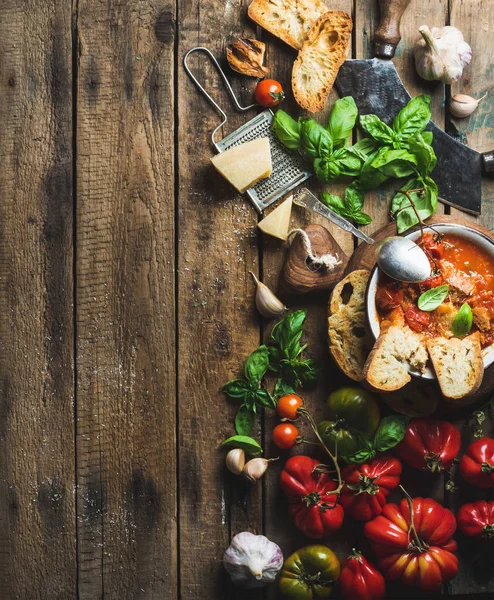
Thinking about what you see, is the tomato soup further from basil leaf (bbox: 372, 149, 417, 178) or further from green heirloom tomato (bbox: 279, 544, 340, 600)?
green heirloom tomato (bbox: 279, 544, 340, 600)

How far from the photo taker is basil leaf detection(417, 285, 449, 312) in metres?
2.12

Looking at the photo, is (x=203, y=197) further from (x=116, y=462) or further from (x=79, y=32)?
(x=116, y=462)

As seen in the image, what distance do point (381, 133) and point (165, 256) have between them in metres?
0.78

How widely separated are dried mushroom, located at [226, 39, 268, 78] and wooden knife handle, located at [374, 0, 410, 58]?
1.21 ft

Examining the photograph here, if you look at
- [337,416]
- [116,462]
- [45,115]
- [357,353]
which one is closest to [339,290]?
[357,353]

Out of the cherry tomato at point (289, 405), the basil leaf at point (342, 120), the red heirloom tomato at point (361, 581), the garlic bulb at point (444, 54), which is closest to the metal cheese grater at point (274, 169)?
the basil leaf at point (342, 120)

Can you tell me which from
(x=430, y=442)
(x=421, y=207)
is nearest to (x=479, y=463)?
(x=430, y=442)

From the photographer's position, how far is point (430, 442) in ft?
7.30

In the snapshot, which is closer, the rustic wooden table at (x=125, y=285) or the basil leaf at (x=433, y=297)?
the basil leaf at (x=433, y=297)

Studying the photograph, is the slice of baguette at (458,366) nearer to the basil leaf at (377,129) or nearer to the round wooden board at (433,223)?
the round wooden board at (433,223)

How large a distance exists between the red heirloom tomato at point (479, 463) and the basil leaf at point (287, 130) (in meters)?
1.07

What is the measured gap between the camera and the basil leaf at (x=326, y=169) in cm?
229

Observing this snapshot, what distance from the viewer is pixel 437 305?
83.7 inches

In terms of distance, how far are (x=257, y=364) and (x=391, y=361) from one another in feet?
1.45
